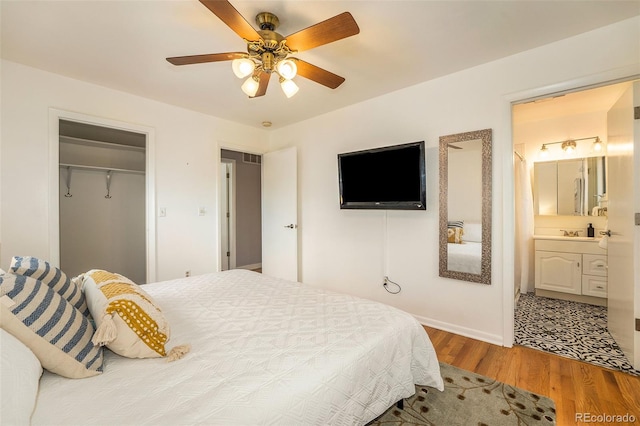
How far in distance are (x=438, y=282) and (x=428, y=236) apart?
1.53 feet

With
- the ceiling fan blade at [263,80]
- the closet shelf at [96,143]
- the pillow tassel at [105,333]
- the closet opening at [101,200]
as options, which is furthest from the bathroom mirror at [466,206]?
the closet shelf at [96,143]

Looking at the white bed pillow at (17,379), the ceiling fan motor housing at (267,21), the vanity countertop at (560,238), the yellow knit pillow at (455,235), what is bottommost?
the white bed pillow at (17,379)

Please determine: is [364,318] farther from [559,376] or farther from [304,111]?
[304,111]

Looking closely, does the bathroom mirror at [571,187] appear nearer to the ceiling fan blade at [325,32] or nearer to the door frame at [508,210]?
the door frame at [508,210]

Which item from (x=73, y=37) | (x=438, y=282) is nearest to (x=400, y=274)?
(x=438, y=282)

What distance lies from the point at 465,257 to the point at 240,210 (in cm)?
428

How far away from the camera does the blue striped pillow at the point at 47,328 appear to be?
93 cm

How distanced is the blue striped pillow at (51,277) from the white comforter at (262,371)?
333 mm

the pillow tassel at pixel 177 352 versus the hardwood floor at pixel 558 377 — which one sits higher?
the pillow tassel at pixel 177 352

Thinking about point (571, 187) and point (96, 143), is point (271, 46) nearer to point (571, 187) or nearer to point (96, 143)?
point (96, 143)

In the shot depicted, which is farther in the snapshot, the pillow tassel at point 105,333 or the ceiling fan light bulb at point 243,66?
the ceiling fan light bulb at point 243,66

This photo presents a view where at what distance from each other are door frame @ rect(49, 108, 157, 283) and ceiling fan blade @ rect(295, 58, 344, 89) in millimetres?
2179

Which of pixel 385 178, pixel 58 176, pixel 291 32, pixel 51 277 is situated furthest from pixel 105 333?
pixel 385 178

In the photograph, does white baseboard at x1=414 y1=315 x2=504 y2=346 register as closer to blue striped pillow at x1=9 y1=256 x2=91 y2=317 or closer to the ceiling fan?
the ceiling fan
